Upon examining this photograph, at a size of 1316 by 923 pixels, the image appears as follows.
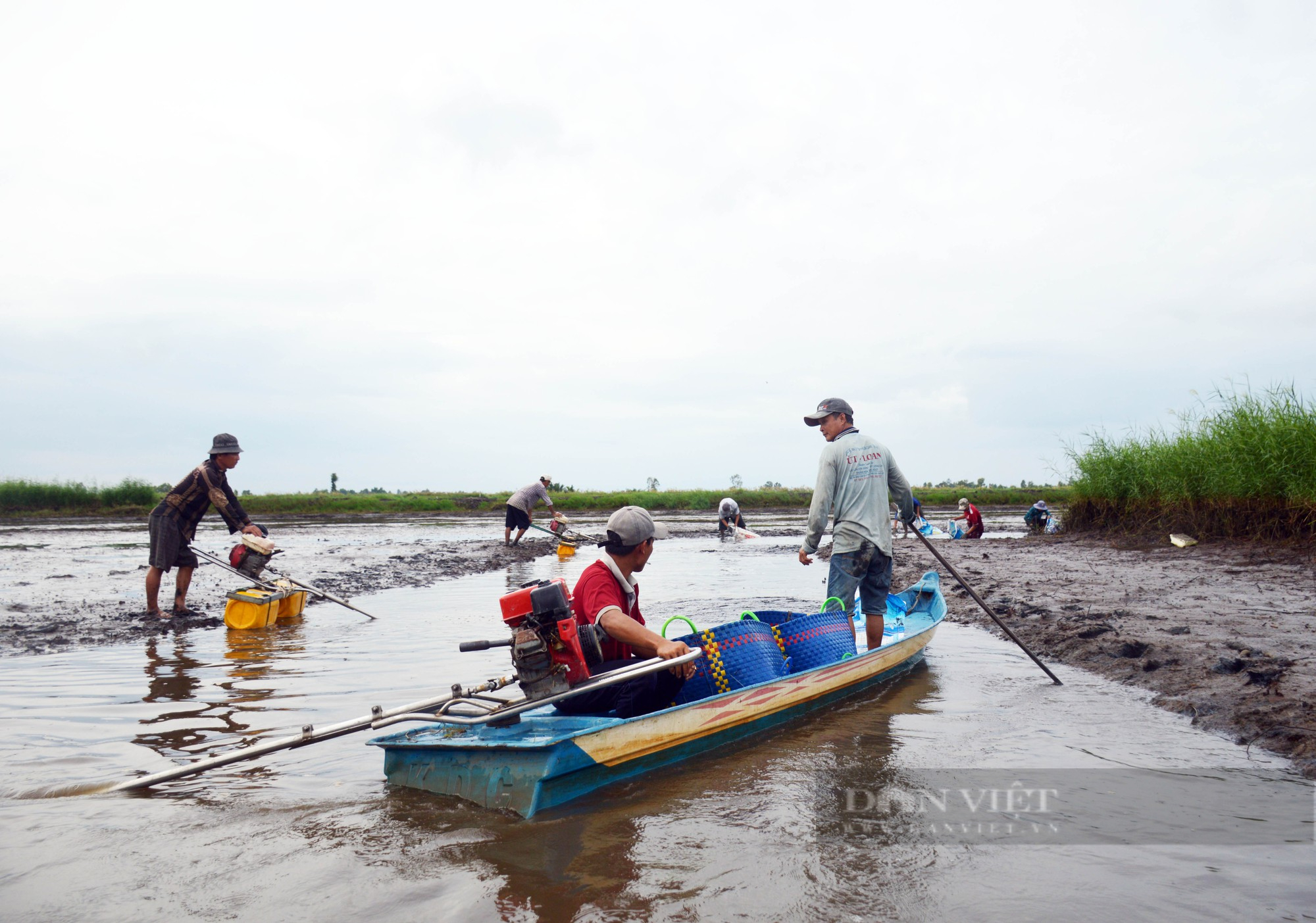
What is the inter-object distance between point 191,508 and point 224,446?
0.82 m

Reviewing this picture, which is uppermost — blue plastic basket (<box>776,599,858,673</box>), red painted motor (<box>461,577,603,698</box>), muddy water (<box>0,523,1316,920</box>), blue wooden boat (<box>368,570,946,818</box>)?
red painted motor (<box>461,577,603,698</box>)

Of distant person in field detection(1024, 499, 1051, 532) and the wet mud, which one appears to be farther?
distant person in field detection(1024, 499, 1051, 532)

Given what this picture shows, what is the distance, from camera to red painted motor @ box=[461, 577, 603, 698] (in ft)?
12.6

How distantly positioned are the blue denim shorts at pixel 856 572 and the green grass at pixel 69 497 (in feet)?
116

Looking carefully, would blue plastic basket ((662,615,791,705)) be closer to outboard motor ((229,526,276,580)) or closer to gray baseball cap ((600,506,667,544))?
gray baseball cap ((600,506,667,544))

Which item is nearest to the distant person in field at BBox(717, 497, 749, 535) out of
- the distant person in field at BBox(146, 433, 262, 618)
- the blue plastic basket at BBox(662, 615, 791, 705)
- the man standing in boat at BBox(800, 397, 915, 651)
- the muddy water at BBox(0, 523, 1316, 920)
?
the distant person in field at BBox(146, 433, 262, 618)

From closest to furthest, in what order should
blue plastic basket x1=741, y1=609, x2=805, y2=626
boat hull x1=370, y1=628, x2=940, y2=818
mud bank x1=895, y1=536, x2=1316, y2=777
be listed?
boat hull x1=370, y1=628, x2=940, y2=818, mud bank x1=895, y1=536, x2=1316, y2=777, blue plastic basket x1=741, y1=609, x2=805, y2=626

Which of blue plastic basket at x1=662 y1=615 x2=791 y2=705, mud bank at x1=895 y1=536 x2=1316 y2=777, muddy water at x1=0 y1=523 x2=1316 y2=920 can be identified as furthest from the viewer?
mud bank at x1=895 y1=536 x2=1316 y2=777

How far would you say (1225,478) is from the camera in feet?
39.6

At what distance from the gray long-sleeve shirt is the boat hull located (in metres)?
2.03

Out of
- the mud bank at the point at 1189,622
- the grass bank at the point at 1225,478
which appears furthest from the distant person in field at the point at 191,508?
the grass bank at the point at 1225,478

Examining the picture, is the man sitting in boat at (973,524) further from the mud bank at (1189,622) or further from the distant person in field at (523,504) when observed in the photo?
the distant person in field at (523,504)

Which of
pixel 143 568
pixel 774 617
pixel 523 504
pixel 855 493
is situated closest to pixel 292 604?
pixel 143 568

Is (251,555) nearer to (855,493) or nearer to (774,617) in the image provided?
(774,617)
